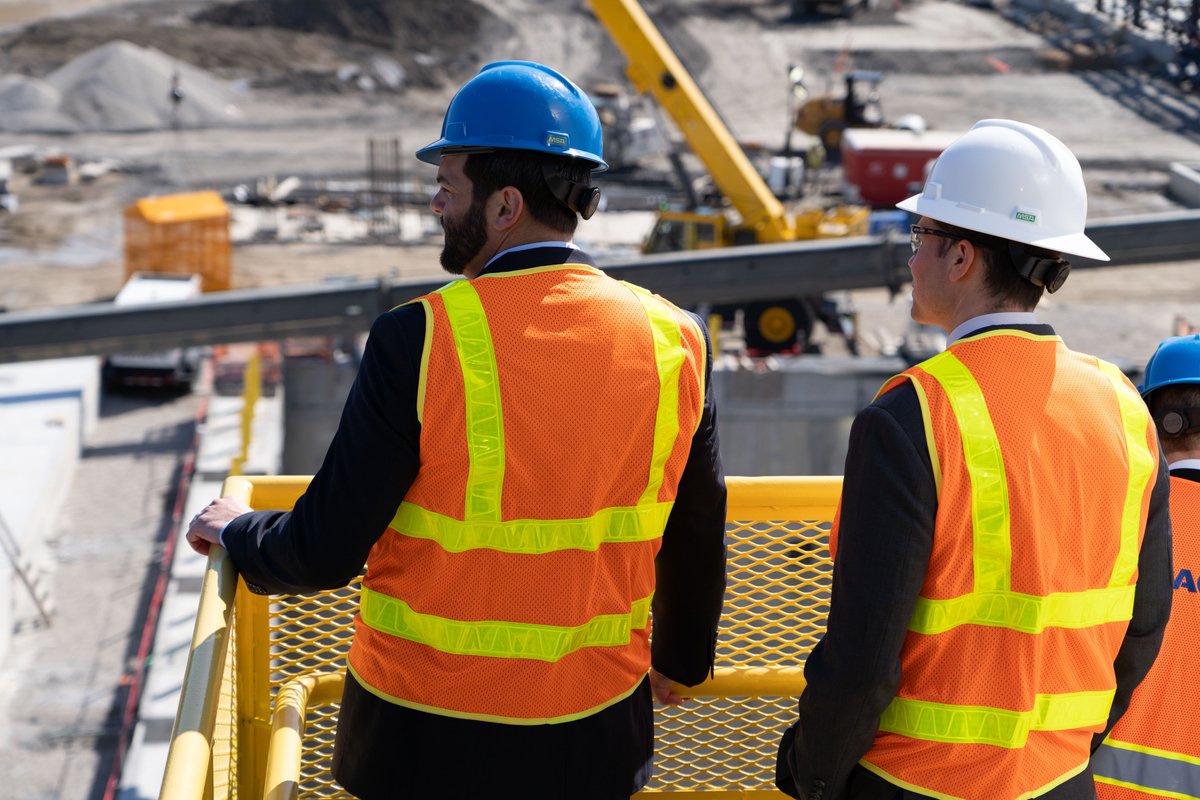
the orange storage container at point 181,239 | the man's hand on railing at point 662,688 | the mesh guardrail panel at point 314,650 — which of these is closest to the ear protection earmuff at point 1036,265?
the man's hand on railing at point 662,688

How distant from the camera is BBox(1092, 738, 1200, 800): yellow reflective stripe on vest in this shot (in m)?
2.59

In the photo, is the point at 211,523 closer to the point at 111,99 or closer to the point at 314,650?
the point at 314,650

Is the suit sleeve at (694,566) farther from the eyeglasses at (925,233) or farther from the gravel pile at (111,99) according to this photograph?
the gravel pile at (111,99)

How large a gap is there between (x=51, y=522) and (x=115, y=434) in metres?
2.83

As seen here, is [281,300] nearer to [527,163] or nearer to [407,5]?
[527,163]

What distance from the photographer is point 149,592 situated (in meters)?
13.6

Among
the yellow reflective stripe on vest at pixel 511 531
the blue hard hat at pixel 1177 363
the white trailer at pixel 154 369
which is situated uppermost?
the blue hard hat at pixel 1177 363

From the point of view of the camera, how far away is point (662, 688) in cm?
287

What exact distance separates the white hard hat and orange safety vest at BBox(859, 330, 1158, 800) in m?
0.22

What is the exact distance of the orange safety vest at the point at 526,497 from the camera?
7.44 feet

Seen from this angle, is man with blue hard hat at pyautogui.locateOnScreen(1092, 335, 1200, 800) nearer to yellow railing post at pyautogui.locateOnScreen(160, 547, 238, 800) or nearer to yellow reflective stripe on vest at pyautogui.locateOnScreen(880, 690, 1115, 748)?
yellow reflective stripe on vest at pyautogui.locateOnScreen(880, 690, 1115, 748)

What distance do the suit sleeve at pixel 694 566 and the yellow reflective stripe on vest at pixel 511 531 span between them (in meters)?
0.29

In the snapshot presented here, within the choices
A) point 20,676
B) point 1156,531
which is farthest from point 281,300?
point 1156,531

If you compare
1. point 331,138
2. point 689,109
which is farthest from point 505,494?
point 331,138
